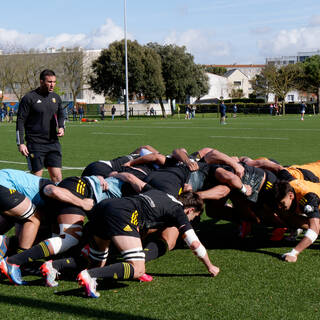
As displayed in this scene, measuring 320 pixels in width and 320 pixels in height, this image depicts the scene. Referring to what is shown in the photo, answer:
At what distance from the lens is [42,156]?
8.04 m

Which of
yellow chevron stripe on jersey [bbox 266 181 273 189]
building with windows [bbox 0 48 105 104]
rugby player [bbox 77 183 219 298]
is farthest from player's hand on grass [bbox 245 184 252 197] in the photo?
building with windows [bbox 0 48 105 104]

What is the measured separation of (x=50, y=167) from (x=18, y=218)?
8.94 ft

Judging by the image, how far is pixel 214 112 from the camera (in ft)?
249

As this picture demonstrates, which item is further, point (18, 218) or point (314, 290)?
point (18, 218)

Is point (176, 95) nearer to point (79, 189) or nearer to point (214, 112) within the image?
point (214, 112)

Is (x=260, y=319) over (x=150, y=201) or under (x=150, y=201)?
under

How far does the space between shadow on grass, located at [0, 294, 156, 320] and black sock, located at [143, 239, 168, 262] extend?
1101 millimetres

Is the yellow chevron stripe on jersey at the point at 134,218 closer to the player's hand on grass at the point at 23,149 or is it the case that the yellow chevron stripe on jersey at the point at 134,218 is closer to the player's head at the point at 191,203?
the player's head at the point at 191,203

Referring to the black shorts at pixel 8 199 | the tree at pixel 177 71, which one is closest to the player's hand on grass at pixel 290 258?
the black shorts at pixel 8 199

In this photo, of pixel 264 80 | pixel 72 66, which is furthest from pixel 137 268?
pixel 264 80

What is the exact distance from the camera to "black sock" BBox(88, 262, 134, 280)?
451 centimetres

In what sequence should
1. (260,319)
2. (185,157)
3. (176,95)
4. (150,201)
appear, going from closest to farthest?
(260,319) → (150,201) → (185,157) → (176,95)

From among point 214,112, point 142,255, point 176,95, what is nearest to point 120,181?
point 142,255

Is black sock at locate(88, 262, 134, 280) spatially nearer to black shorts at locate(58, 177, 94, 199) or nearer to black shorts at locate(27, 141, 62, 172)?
black shorts at locate(58, 177, 94, 199)
